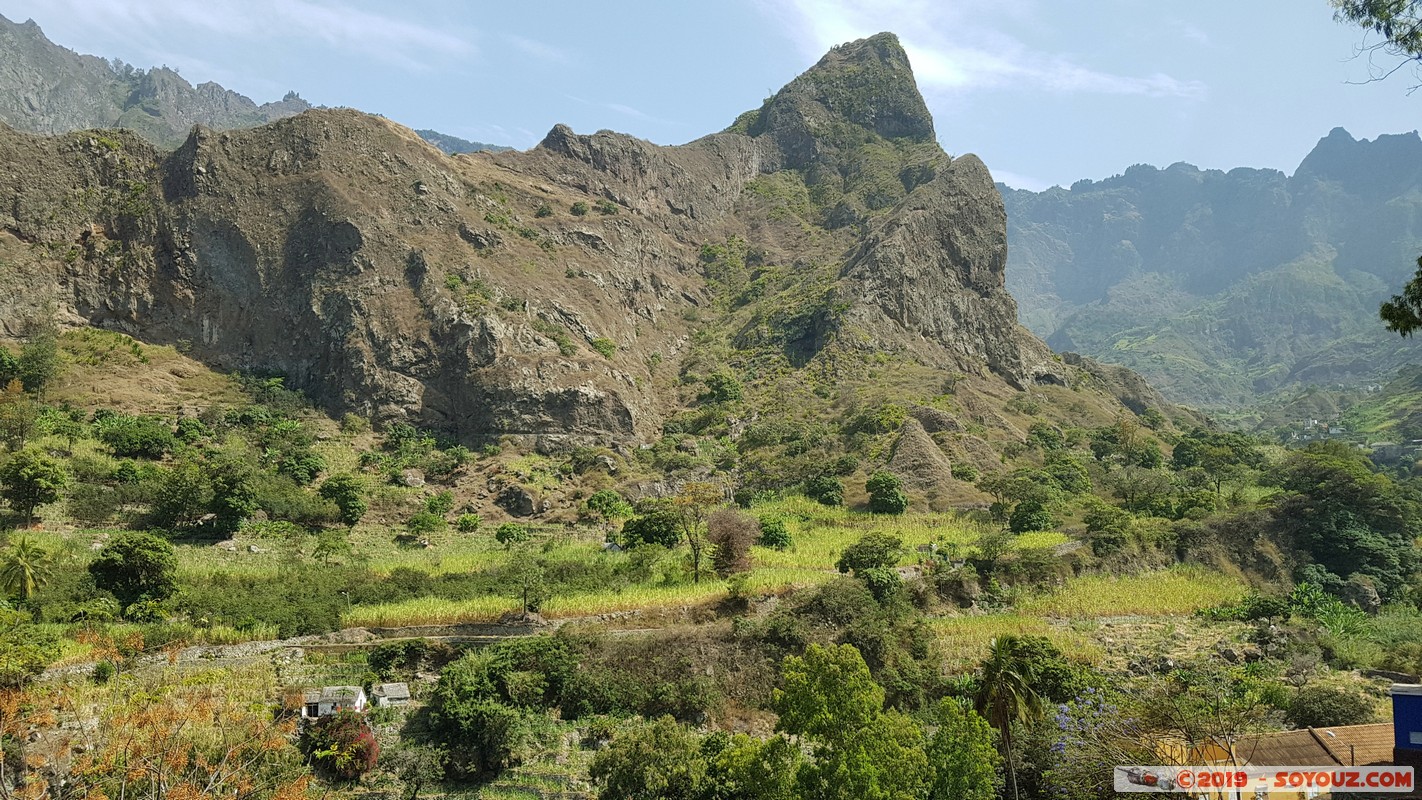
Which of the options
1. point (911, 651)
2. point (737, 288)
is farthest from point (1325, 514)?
point (737, 288)

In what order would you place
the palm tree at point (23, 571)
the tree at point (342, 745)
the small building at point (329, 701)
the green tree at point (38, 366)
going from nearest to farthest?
the tree at point (342, 745) < the small building at point (329, 701) < the palm tree at point (23, 571) < the green tree at point (38, 366)

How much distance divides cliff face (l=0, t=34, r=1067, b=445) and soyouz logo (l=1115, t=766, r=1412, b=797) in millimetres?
44946

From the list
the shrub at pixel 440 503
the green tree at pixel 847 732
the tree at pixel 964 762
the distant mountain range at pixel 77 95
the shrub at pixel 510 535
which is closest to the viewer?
the green tree at pixel 847 732

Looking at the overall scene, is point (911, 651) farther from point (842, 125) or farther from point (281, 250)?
point (842, 125)

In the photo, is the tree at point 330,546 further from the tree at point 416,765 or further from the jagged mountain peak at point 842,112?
the jagged mountain peak at point 842,112

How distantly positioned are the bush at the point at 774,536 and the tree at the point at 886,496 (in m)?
7.92

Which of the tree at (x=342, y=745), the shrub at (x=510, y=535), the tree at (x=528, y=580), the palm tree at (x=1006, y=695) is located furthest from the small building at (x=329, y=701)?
the shrub at (x=510, y=535)

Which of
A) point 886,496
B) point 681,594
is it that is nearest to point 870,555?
point 681,594

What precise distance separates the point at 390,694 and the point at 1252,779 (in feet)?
69.2

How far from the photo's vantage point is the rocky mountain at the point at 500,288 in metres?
55.4

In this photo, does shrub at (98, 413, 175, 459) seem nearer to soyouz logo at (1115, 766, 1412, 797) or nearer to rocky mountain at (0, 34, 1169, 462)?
rocky mountain at (0, 34, 1169, 462)

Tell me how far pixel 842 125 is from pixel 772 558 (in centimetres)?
9307

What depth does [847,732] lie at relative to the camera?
17.0 meters

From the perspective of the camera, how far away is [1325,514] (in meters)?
38.7
